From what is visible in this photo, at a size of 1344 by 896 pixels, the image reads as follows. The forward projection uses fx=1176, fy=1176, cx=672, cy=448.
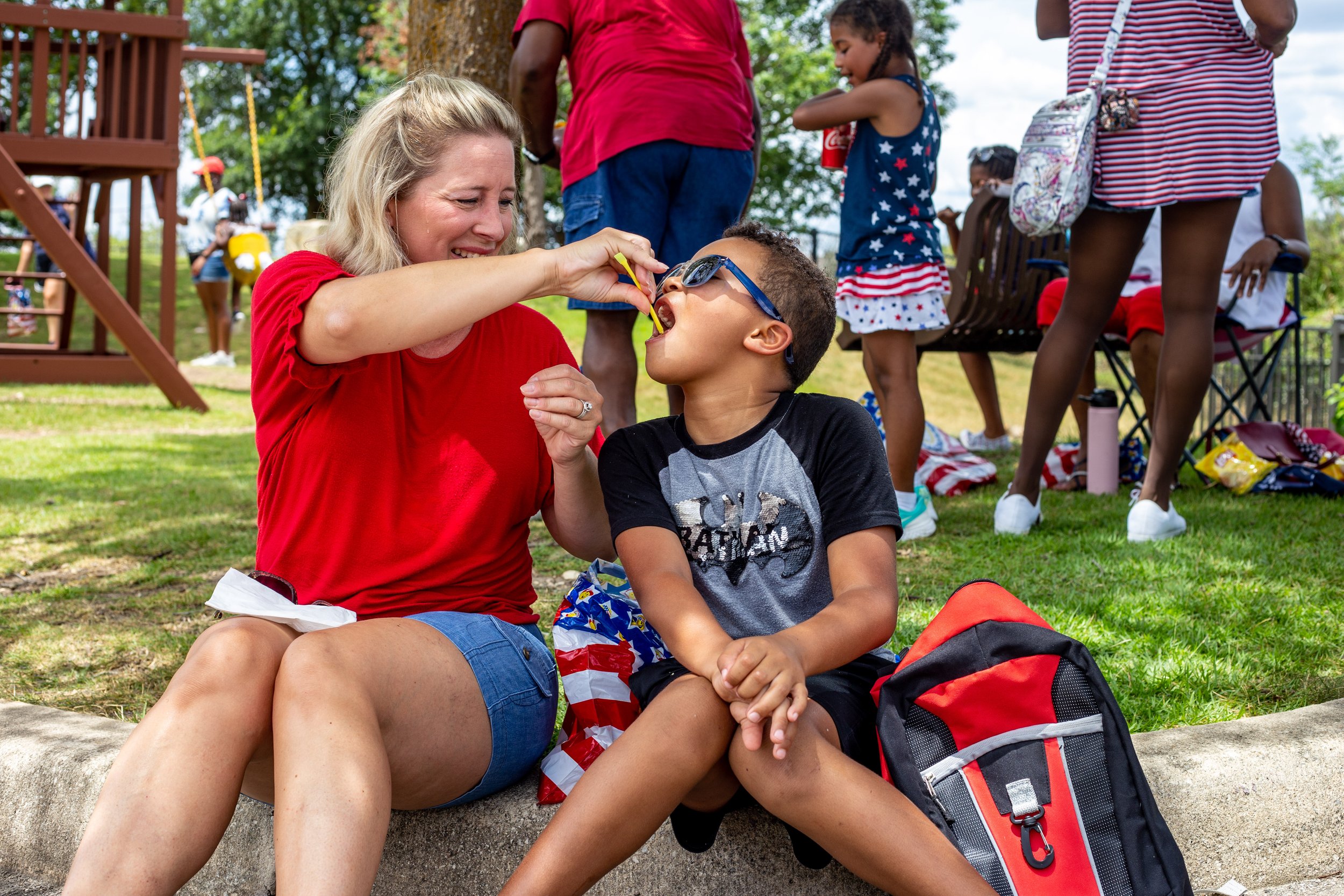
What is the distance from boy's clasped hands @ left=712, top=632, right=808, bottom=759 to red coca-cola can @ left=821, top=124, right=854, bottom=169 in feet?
10.6

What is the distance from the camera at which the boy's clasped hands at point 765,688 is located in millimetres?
1705

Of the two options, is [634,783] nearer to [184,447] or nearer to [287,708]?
[287,708]

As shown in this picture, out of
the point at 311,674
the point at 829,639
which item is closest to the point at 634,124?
the point at 829,639

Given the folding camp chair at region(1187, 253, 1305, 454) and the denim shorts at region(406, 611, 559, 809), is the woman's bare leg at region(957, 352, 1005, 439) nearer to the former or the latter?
the folding camp chair at region(1187, 253, 1305, 454)

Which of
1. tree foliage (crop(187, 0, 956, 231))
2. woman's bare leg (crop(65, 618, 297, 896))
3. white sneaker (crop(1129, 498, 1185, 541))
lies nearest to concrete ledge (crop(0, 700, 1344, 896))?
woman's bare leg (crop(65, 618, 297, 896))

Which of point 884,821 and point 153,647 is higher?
point 884,821

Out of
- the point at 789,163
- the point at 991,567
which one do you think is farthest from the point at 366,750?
the point at 789,163

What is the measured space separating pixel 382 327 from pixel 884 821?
110 centimetres

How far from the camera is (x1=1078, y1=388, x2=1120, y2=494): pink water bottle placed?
5395 mm

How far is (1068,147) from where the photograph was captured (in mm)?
3832

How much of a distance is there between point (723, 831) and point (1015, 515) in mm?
2594

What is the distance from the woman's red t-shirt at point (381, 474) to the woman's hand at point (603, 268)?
0.31 m

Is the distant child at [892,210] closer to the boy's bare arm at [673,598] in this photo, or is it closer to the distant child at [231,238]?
the boy's bare arm at [673,598]

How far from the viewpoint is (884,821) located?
1.74 m
